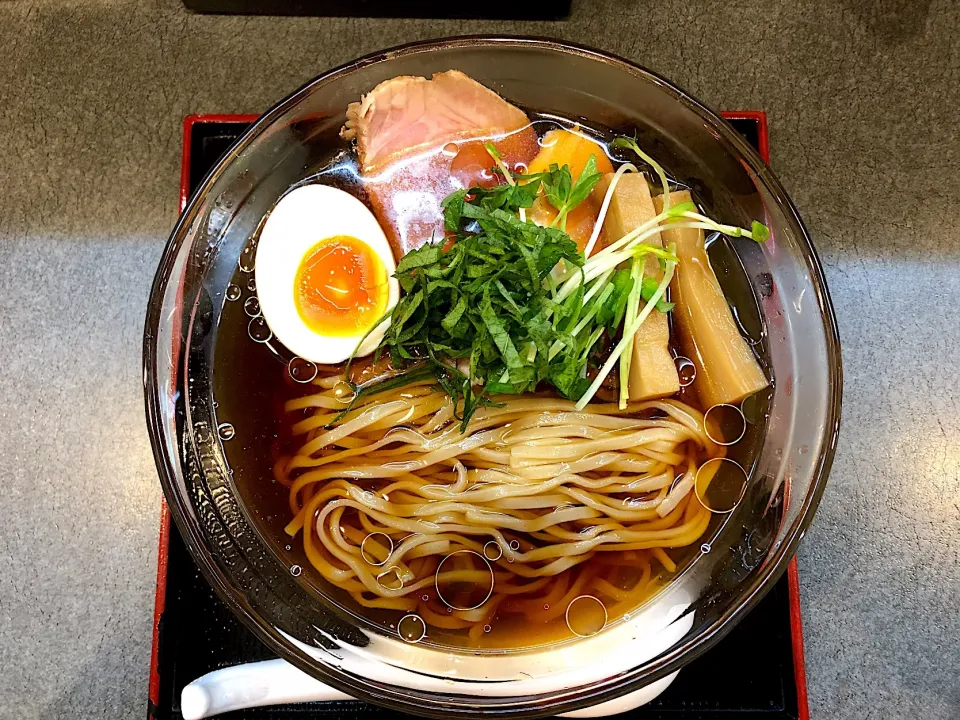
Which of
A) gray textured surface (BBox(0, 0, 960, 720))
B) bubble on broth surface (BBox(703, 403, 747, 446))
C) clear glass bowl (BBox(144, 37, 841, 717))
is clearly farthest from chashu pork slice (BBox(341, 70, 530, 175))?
bubble on broth surface (BBox(703, 403, 747, 446))

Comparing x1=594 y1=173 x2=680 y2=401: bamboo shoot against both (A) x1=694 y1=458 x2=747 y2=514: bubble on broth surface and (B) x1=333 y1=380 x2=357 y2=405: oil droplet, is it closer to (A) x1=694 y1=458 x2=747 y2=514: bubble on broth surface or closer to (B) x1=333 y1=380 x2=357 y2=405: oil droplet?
(A) x1=694 y1=458 x2=747 y2=514: bubble on broth surface

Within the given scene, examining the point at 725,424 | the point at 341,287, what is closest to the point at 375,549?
the point at 341,287

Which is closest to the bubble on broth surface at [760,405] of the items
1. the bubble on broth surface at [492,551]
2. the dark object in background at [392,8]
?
the bubble on broth surface at [492,551]

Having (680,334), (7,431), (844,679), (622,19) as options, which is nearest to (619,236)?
(680,334)

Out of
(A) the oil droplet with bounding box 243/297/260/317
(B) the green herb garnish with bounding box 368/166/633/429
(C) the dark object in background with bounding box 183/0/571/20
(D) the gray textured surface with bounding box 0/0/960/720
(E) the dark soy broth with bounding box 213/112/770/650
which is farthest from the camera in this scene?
(C) the dark object in background with bounding box 183/0/571/20

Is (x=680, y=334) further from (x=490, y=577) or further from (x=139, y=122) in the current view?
(x=139, y=122)
